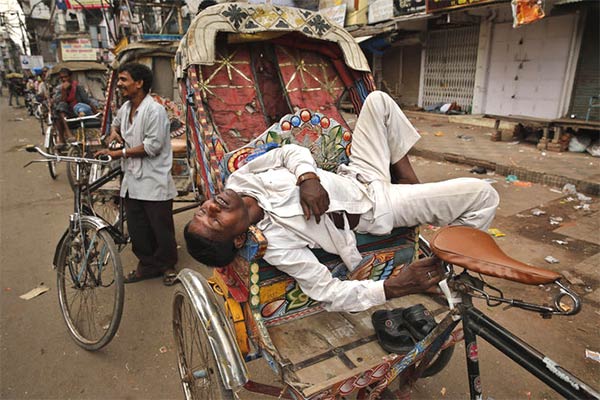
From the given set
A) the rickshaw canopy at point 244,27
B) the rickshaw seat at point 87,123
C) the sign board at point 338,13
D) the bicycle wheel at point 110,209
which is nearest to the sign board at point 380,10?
the sign board at point 338,13

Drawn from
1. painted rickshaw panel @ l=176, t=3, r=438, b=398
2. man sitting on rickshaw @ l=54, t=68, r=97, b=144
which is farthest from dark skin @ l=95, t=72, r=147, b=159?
man sitting on rickshaw @ l=54, t=68, r=97, b=144

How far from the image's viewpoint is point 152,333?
288 centimetres

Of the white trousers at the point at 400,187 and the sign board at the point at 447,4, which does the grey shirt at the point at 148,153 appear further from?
the sign board at the point at 447,4

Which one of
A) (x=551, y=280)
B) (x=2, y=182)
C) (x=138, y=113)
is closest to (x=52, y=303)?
(x=138, y=113)

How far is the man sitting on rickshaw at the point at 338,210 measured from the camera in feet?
5.41

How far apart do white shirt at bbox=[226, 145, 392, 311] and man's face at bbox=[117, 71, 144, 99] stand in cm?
156

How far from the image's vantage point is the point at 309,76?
350 centimetres

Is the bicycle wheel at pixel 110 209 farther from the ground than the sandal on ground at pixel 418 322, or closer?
closer

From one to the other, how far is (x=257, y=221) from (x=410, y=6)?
434 inches

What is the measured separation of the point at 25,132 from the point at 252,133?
41.0 feet

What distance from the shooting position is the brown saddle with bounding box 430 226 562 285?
1211 mm

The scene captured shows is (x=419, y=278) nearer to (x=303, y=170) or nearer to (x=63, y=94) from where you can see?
(x=303, y=170)

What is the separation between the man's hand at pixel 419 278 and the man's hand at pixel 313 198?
16.9 inches

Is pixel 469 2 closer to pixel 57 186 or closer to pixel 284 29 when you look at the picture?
pixel 284 29
